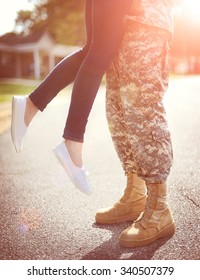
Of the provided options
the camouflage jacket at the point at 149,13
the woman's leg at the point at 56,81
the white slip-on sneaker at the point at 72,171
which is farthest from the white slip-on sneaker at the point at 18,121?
the camouflage jacket at the point at 149,13

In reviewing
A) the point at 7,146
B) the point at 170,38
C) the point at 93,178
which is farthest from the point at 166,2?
the point at 7,146

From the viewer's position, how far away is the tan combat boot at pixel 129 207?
262 centimetres

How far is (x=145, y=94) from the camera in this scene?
2.23 metres

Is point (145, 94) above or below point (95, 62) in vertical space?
below

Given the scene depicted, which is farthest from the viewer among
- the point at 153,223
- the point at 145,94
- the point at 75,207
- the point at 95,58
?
the point at 75,207

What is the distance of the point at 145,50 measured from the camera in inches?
86.8

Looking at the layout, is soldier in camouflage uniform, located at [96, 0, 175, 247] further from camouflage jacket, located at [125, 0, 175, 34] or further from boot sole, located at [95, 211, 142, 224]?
boot sole, located at [95, 211, 142, 224]

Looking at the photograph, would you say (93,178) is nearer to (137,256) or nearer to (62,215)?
(62,215)

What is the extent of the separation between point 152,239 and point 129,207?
0.35 m

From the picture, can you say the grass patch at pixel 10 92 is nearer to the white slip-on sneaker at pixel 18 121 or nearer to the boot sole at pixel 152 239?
the white slip-on sneaker at pixel 18 121

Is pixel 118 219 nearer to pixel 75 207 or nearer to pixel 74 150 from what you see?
pixel 75 207

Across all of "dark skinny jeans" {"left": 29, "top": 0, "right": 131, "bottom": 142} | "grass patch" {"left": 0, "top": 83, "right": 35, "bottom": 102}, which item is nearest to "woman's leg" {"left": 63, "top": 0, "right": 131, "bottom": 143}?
"dark skinny jeans" {"left": 29, "top": 0, "right": 131, "bottom": 142}

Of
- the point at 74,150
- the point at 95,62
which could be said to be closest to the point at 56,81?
the point at 95,62

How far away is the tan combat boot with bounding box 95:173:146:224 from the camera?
262 cm
